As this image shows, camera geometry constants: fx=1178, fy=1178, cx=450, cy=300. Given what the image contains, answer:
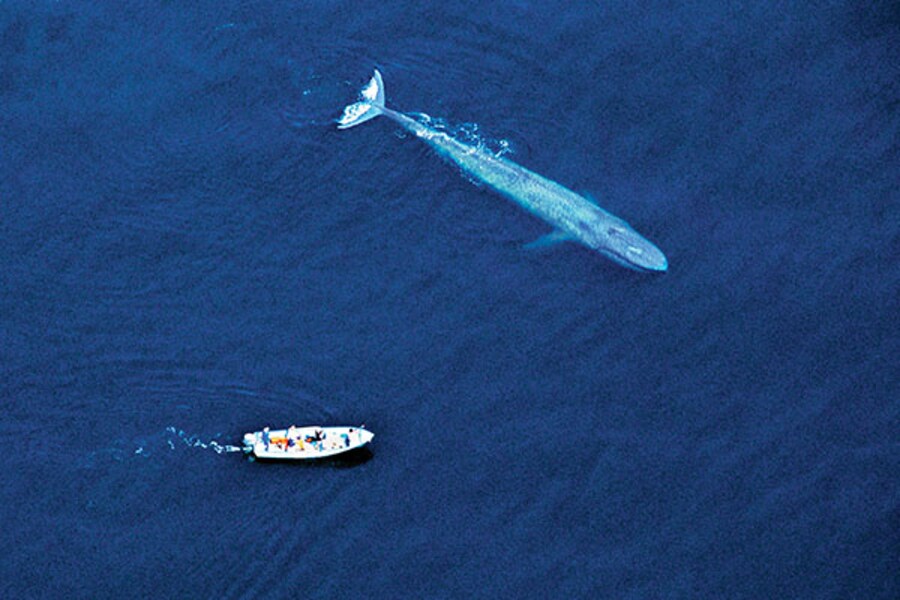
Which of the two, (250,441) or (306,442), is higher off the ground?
(250,441)

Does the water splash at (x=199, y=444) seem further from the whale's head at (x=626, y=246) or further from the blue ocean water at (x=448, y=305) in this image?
the whale's head at (x=626, y=246)

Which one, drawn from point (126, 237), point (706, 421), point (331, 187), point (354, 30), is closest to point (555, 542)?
point (706, 421)

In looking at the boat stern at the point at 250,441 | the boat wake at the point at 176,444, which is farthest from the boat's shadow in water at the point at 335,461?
the boat wake at the point at 176,444

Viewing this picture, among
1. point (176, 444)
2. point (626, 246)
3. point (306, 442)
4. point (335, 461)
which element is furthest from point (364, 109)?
point (176, 444)

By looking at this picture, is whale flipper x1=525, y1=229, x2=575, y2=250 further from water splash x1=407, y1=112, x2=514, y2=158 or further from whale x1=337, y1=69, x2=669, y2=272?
water splash x1=407, y1=112, x2=514, y2=158

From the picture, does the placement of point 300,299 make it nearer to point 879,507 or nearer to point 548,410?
point 548,410

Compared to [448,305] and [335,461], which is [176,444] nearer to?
[335,461]
